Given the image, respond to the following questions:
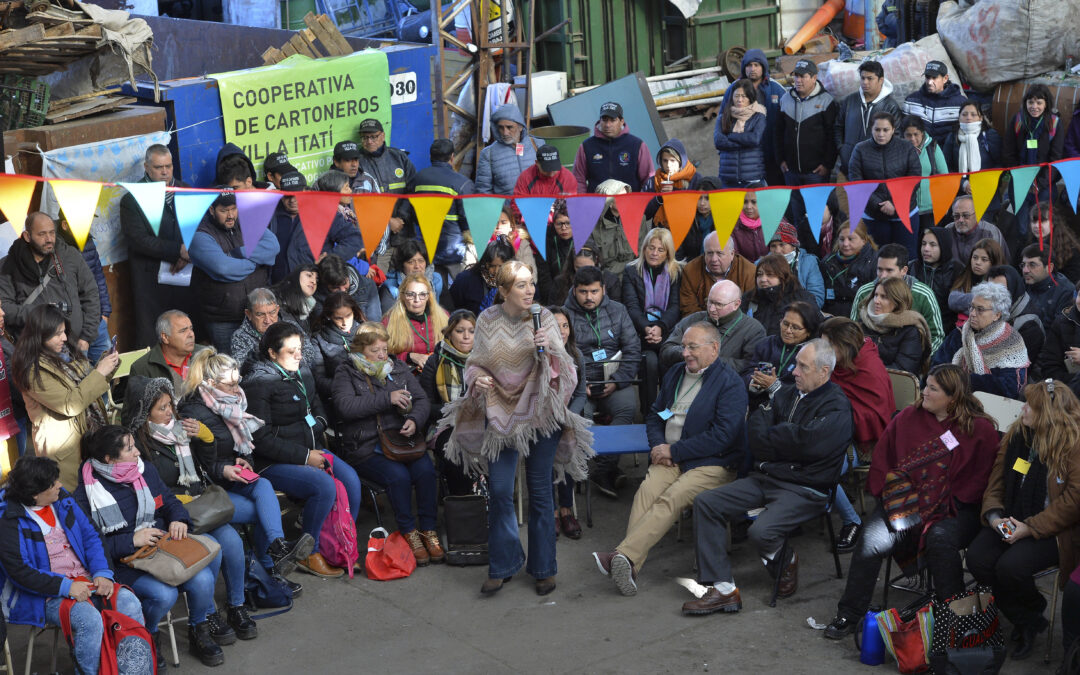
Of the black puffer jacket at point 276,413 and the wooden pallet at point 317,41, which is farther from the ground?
the wooden pallet at point 317,41

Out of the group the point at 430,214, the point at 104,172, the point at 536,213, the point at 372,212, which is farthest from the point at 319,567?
the point at 104,172

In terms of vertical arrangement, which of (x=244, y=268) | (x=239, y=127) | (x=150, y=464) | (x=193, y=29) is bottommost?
(x=150, y=464)

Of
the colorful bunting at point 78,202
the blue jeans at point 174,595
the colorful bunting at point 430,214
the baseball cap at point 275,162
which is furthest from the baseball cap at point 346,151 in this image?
the blue jeans at point 174,595

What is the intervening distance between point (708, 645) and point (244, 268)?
4.20 meters

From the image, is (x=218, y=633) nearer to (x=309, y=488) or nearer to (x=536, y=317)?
(x=309, y=488)

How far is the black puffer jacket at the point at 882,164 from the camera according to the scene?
33.3 feet

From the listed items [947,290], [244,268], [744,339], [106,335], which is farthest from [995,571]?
[106,335]

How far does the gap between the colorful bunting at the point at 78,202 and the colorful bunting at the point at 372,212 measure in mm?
1668

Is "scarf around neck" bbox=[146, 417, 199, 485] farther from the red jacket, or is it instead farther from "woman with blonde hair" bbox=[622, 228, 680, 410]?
the red jacket

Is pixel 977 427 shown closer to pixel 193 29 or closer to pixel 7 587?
pixel 7 587

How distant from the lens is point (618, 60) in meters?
15.5

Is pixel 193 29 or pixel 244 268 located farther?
pixel 193 29

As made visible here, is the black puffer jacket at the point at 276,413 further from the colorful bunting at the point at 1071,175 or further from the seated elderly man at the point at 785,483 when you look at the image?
the colorful bunting at the point at 1071,175

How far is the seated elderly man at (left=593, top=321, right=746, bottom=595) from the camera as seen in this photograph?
277 inches
